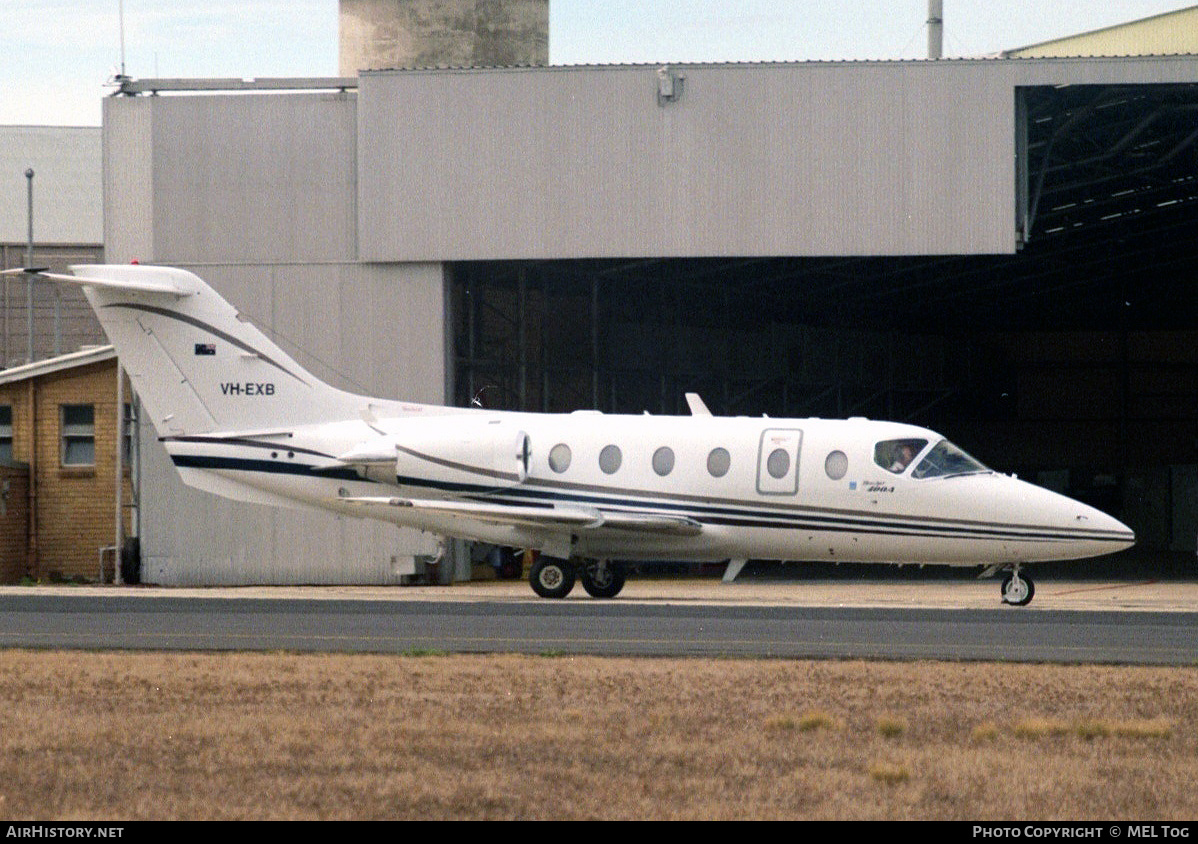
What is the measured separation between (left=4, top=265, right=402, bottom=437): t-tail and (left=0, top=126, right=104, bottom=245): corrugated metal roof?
41878 millimetres

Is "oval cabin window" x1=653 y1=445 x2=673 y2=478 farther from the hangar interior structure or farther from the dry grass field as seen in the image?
the dry grass field

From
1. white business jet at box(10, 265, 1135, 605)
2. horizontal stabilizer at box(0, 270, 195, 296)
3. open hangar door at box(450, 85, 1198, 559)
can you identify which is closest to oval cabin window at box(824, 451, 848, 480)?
white business jet at box(10, 265, 1135, 605)

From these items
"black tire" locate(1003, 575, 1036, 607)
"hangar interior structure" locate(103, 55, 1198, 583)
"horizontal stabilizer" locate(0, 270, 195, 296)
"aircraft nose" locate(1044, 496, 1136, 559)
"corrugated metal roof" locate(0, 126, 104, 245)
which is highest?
"corrugated metal roof" locate(0, 126, 104, 245)

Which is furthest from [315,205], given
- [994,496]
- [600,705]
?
[600,705]

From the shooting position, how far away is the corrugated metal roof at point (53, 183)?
69938 mm

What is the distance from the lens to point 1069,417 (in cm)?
6359

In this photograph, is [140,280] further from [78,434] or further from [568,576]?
[78,434]

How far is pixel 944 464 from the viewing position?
26.2m

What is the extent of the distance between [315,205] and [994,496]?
14450 millimetres

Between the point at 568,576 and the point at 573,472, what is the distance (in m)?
1.73

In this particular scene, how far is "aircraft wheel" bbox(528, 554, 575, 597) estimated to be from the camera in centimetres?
2805

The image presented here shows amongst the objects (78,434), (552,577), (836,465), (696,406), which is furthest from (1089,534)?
(78,434)

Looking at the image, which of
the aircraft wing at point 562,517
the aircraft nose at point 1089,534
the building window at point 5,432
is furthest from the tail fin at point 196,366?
the aircraft nose at point 1089,534
